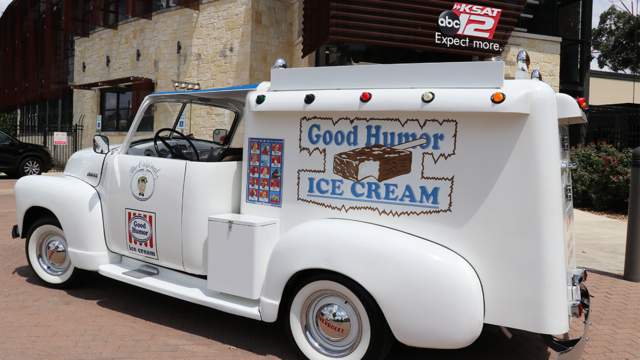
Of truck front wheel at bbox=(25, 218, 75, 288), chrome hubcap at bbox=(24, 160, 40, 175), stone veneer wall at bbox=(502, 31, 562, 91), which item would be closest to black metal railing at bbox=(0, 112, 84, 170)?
chrome hubcap at bbox=(24, 160, 40, 175)

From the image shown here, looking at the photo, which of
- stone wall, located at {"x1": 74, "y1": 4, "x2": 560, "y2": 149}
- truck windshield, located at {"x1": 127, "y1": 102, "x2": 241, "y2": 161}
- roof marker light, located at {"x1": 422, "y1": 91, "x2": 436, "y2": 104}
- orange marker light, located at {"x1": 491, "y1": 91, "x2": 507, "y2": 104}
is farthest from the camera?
stone wall, located at {"x1": 74, "y1": 4, "x2": 560, "y2": 149}

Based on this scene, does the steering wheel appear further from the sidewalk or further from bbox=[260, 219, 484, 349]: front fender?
the sidewalk

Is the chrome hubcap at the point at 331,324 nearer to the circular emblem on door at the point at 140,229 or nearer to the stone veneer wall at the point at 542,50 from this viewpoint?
the circular emblem on door at the point at 140,229

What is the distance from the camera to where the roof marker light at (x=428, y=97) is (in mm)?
3289

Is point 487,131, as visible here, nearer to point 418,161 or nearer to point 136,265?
point 418,161

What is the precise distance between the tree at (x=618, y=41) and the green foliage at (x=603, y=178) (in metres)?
19.7

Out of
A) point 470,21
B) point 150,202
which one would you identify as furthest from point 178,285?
point 470,21

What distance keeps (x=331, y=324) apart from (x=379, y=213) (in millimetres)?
769

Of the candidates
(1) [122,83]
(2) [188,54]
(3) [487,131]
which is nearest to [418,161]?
(3) [487,131]

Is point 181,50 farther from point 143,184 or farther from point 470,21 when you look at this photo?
point 143,184

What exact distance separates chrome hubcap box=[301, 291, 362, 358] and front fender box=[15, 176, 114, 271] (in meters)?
2.17

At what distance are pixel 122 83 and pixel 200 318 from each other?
51.9ft

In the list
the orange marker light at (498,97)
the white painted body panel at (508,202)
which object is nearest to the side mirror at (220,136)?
the white painted body panel at (508,202)

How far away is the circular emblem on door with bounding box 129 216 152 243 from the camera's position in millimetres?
4535
